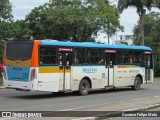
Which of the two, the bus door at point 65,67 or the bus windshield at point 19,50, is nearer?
the bus windshield at point 19,50

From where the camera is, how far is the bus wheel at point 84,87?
21.1 meters

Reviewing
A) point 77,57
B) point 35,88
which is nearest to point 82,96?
point 77,57

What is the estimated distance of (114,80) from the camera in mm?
23609

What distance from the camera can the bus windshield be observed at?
18.6 metres

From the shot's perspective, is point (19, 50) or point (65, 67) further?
point (65, 67)

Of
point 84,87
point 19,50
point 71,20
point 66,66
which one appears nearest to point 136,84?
point 84,87

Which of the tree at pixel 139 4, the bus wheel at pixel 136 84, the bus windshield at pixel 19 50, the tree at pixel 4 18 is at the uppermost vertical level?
the tree at pixel 139 4

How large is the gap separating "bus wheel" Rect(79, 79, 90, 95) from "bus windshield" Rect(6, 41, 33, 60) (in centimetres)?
381

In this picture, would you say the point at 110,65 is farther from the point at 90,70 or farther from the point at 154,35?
the point at 154,35

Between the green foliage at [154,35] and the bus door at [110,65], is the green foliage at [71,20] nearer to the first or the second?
the green foliage at [154,35]

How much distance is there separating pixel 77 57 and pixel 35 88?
139 inches

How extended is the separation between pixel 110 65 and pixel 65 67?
4104 mm

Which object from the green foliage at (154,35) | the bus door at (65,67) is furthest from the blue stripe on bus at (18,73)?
the green foliage at (154,35)

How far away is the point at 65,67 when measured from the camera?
2003 centimetres
